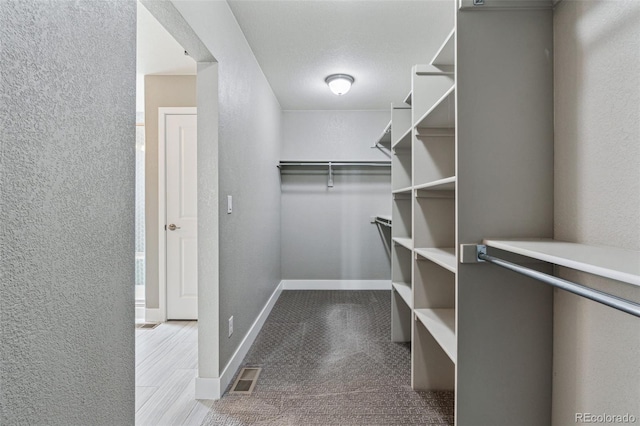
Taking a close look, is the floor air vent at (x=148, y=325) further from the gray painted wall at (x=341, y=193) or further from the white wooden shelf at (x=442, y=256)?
the white wooden shelf at (x=442, y=256)

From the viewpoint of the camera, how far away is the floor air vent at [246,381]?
1.91 metres

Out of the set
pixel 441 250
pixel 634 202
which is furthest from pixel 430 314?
pixel 634 202

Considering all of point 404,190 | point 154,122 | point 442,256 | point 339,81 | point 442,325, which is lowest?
point 442,325

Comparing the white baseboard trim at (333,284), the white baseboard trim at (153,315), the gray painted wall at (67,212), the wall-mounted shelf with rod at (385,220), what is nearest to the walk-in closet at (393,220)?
the gray painted wall at (67,212)

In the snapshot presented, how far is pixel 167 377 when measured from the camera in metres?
2.08

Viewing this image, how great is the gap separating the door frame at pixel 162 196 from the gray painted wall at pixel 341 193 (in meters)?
1.55

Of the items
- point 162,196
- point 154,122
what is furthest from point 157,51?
point 162,196

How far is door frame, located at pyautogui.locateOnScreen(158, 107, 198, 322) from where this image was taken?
310cm

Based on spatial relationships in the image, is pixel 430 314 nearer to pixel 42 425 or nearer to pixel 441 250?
pixel 441 250

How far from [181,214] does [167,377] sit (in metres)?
1.53

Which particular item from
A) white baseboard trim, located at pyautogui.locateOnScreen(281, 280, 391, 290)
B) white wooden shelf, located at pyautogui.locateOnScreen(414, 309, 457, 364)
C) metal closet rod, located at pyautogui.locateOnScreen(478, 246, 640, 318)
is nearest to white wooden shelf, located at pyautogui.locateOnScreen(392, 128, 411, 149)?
white wooden shelf, located at pyautogui.locateOnScreen(414, 309, 457, 364)

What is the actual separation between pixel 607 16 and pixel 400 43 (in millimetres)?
1668

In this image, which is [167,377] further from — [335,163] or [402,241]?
[335,163]

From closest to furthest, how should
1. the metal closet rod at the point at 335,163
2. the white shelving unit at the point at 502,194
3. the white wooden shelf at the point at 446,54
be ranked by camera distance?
the white shelving unit at the point at 502,194
the white wooden shelf at the point at 446,54
the metal closet rod at the point at 335,163
